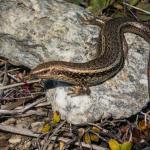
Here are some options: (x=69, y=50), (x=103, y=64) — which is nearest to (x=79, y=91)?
(x=103, y=64)

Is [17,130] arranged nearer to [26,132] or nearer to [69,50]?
[26,132]

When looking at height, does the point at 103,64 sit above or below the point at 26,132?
above

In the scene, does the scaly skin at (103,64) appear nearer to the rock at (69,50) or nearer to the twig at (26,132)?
the rock at (69,50)

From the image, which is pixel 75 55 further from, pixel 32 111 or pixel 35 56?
pixel 32 111

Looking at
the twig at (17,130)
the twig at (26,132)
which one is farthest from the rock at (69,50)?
the twig at (17,130)

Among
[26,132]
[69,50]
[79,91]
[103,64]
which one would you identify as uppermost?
[69,50]

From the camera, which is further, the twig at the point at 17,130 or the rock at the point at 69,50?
the rock at the point at 69,50

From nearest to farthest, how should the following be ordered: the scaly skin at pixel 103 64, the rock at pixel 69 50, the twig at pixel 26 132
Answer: the twig at pixel 26 132 < the scaly skin at pixel 103 64 < the rock at pixel 69 50

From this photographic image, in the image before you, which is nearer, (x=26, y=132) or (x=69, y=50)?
(x=26, y=132)
